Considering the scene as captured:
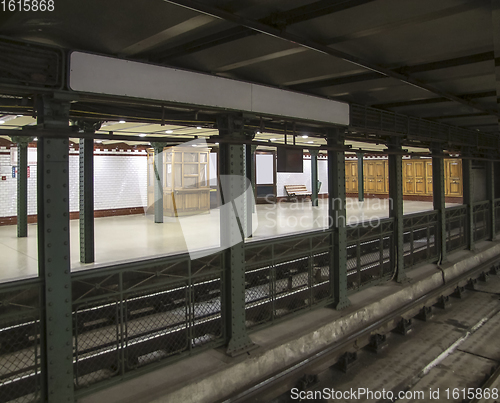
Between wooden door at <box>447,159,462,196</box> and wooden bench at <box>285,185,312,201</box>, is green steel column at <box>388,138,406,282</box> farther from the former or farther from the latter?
wooden door at <box>447,159,462,196</box>

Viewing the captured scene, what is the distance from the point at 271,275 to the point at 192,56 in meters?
3.20

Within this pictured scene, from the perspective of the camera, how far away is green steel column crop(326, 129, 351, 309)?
6648 millimetres

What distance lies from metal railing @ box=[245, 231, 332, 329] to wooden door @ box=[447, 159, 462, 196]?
15.2 metres

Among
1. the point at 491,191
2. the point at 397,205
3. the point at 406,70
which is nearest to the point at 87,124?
the point at 406,70

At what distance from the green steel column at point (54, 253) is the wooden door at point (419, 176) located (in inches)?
888

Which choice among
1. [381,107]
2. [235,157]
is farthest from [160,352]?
[381,107]

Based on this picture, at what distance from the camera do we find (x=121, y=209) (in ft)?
53.2

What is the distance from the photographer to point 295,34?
12.7ft

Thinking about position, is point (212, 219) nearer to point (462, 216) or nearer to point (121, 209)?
point (121, 209)

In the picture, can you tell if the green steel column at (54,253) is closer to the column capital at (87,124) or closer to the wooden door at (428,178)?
the column capital at (87,124)

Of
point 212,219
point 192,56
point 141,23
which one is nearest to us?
point 141,23

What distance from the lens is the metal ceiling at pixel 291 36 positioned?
3.22m

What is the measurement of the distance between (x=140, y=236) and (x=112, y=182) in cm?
537

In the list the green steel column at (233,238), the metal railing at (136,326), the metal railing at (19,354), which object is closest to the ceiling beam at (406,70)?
the green steel column at (233,238)
